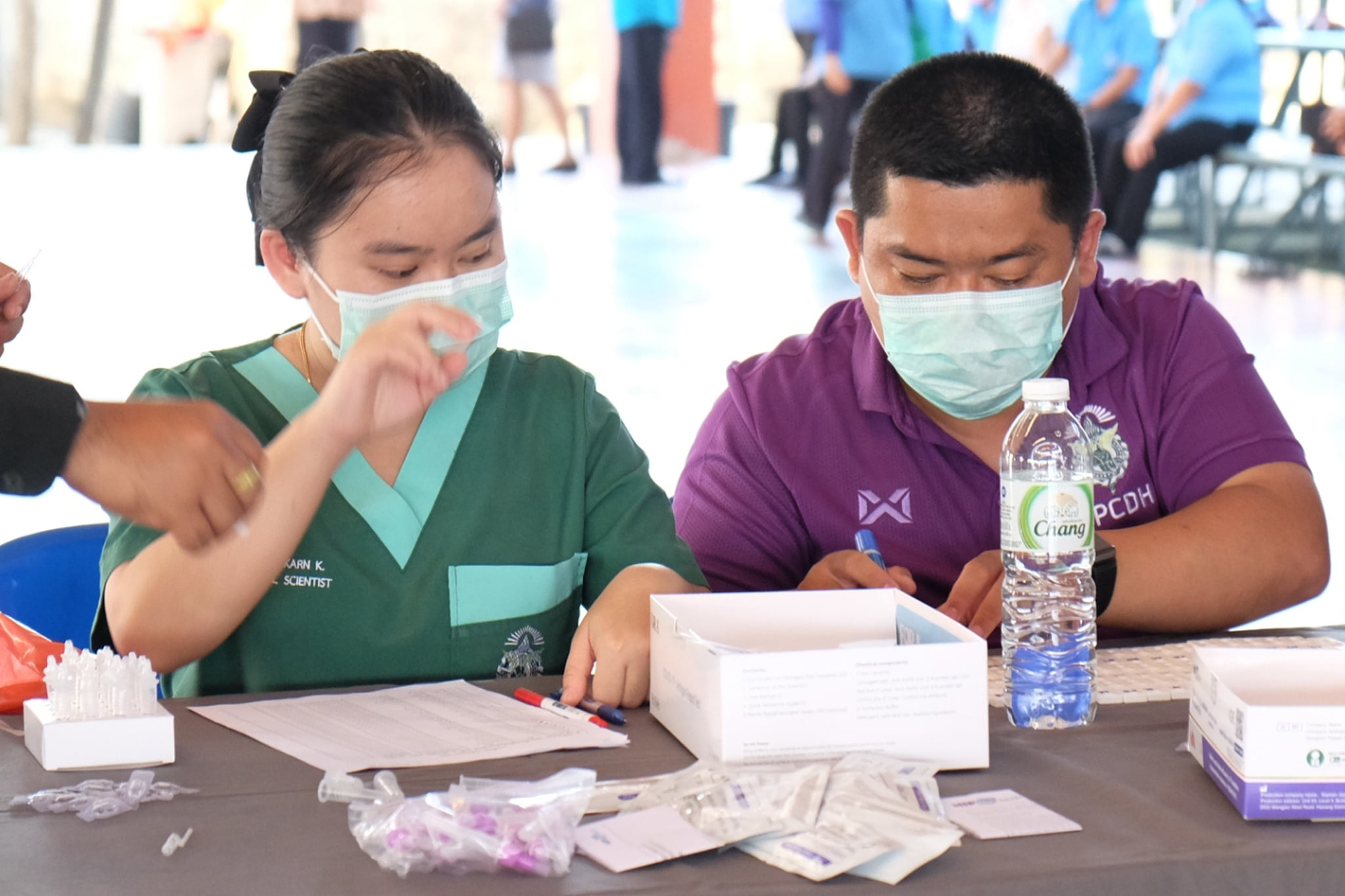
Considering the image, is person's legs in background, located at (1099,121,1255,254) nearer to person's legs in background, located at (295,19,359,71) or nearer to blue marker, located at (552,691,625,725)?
person's legs in background, located at (295,19,359,71)

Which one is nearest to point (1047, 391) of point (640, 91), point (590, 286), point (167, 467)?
point (167, 467)

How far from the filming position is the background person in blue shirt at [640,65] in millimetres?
9625

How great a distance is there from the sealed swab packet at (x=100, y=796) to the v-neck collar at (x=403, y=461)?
463 mm

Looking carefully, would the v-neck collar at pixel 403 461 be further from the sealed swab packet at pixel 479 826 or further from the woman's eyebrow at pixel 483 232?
the sealed swab packet at pixel 479 826

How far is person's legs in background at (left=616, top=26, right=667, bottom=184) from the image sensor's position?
9656 mm

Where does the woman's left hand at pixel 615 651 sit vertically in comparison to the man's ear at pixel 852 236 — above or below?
below

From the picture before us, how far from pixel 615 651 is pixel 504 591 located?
0.29 meters

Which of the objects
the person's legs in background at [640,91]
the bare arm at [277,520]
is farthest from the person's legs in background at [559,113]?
the bare arm at [277,520]

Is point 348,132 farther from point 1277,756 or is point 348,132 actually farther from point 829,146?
point 829,146

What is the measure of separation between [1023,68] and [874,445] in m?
0.49

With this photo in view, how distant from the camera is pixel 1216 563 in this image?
1.72 m

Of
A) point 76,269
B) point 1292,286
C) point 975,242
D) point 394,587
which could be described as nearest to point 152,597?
point 394,587

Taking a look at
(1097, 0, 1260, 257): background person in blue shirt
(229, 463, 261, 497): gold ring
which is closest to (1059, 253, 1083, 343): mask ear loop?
(229, 463, 261, 497): gold ring

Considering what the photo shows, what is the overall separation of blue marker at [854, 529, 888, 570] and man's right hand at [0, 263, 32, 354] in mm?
869
